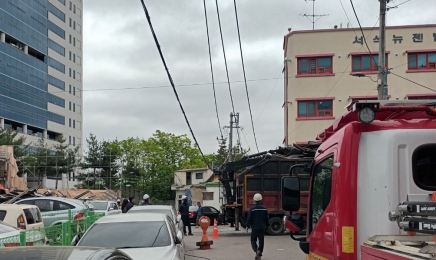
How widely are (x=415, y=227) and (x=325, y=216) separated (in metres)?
1.89

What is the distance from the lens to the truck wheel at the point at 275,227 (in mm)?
23578

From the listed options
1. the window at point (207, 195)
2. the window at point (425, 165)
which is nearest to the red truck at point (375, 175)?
the window at point (425, 165)

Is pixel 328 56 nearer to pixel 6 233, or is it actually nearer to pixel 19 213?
pixel 19 213

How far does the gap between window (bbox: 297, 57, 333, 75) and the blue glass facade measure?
50.4 metres

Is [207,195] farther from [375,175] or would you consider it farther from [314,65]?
[375,175]

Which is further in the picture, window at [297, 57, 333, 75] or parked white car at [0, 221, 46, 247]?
window at [297, 57, 333, 75]

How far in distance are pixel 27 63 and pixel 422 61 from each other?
61029 mm

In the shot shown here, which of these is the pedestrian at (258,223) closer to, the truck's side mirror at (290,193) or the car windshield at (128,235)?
the car windshield at (128,235)

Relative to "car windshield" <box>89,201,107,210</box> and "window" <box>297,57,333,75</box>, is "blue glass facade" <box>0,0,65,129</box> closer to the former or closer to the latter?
"window" <box>297,57,333,75</box>

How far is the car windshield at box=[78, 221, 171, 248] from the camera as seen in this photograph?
10047 mm

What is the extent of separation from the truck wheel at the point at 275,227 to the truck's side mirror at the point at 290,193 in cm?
1702

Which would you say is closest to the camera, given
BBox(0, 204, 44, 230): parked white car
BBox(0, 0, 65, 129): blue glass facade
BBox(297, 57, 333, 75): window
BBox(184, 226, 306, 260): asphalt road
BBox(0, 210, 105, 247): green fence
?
BBox(0, 210, 105, 247): green fence

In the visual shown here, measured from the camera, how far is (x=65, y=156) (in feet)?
222

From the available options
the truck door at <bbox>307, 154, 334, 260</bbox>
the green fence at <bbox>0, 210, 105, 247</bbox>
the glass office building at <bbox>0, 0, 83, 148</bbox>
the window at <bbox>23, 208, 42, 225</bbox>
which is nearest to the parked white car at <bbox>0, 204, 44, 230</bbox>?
the window at <bbox>23, 208, 42, 225</bbox>
